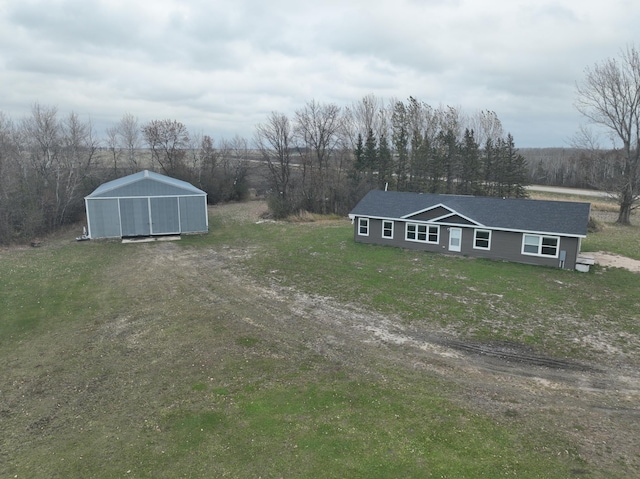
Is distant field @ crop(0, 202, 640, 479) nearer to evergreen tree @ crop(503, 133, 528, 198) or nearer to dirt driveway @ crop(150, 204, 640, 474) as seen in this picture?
dirt driveway @ crop(150, 204, 640, 474)

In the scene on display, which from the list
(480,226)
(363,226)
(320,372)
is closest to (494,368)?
(320,372)

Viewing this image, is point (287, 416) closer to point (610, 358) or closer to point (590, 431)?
point (590, 431)

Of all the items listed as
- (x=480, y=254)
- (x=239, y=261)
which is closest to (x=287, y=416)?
(x=239, y=261)

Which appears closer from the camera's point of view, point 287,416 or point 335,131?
point 287,416

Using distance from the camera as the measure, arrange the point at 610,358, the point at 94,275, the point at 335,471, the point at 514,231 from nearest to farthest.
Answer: the point at 335,471, the point at 610,358, the point at 94,275, the point at 514,231

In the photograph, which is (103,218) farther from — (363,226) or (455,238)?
(455,238)

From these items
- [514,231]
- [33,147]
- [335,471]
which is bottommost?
[335,471]

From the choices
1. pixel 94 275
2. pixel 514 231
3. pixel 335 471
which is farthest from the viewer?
pixel 514 231
